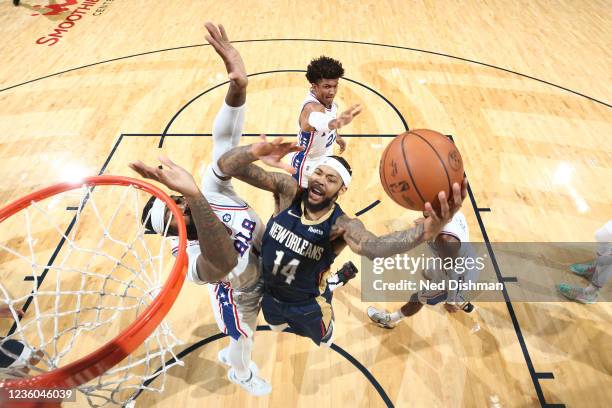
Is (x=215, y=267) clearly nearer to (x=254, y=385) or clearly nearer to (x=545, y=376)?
(x=254, y=385)

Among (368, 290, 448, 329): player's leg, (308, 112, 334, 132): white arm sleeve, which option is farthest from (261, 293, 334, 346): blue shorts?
(308, 112, 334, 132): white arm sleeve

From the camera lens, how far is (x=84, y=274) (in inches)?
142

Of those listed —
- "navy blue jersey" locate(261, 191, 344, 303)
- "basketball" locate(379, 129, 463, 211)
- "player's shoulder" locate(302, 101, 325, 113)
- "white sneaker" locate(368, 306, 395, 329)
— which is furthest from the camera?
"player's shoulder" locate(302, 101, 325, 113)

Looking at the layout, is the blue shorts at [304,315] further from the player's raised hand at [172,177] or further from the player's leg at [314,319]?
the player's raised hand at [172,177]

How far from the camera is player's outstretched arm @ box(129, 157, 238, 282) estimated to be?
176cm

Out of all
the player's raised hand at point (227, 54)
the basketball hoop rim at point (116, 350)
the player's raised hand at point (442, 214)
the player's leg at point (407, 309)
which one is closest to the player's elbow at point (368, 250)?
the player's raised hand at point (442, 214)

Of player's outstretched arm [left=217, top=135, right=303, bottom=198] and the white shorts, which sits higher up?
player's outstretched arm [left=217, top=135, right=303, bottom=198]

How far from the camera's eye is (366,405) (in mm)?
3111

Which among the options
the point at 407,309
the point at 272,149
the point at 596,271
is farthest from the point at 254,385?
the point at 596,271

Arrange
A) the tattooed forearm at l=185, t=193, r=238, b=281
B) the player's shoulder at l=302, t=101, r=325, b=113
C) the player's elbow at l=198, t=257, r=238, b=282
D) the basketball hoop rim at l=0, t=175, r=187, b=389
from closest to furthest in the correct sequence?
1. the basketball hoop rim at l=0, t=175, r=187, b=389
2. the tattooed forearm at l=185, t=193, r=238, b=281
3. the player's elbow at l=198, t=257, r=238, b=282
4. the player's shoulder at l=302, t=101, r=325, b=113

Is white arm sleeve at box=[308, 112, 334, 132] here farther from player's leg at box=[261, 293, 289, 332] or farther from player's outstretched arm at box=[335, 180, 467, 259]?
player's leg at box=[261, 293, 289, 332]

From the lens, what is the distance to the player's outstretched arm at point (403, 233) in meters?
1.95

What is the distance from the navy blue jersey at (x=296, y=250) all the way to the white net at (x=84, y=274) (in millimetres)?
942

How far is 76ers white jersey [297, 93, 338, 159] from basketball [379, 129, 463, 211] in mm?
1489
